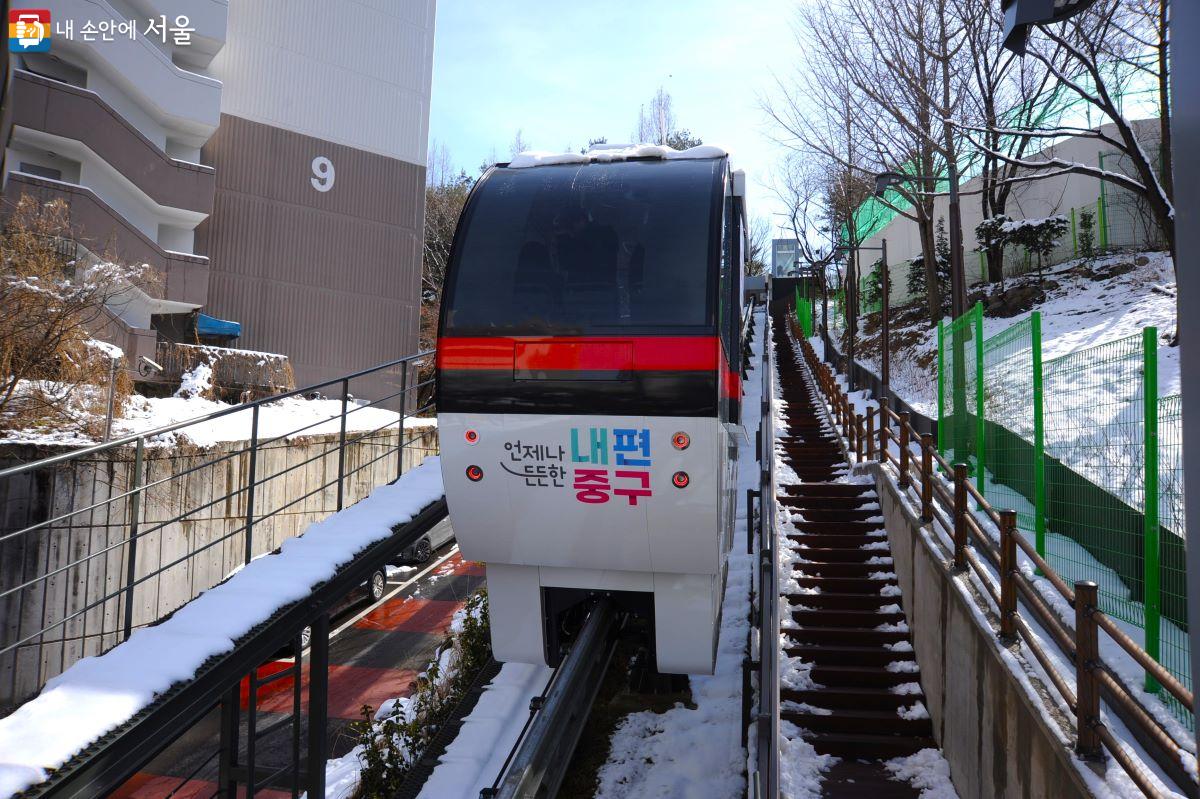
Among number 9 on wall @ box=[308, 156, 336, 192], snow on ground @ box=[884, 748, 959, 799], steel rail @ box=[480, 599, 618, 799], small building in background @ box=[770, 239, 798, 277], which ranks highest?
small building in background @ box=[770, 239, 798, 277]

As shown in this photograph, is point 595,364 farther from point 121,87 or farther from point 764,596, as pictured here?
point 121,87

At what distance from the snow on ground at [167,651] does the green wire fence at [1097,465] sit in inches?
217

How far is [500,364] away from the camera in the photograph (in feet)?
17.0

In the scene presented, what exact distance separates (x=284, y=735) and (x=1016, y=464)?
34.6 feet

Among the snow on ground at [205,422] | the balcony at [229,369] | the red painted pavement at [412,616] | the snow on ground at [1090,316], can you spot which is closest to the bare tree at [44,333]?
the snow on ground at [205,422]

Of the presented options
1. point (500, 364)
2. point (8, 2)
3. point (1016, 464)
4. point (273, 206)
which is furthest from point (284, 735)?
point (273, 206)

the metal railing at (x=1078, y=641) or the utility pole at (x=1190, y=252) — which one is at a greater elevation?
the utility pole at (x=1190, y=252)

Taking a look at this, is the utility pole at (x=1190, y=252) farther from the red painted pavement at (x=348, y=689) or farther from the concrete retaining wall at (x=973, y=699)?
the red painted pavement at (x=348, y=689)

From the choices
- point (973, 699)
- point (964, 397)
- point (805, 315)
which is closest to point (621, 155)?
point (973, 699)

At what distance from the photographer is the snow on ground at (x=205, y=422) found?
1216 centimetres

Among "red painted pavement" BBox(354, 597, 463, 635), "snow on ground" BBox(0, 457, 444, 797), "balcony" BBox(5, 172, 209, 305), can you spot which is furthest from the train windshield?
"balcony" BBox(5, 172, 209, 305)

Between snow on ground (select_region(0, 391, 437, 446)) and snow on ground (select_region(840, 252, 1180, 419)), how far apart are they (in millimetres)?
11423

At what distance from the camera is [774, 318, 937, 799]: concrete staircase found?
7.04 metres

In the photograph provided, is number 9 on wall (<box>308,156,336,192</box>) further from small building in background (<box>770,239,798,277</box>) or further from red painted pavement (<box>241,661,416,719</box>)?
small building in background (<box>770,239,798,277</box>)
